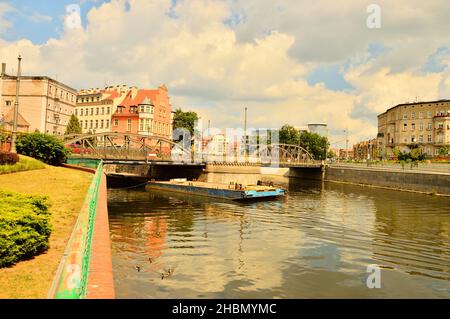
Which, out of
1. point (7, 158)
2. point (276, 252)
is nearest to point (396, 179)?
point (276, 252)

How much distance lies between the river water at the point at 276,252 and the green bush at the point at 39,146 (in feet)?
29.3

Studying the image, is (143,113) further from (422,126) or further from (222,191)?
(422,126)

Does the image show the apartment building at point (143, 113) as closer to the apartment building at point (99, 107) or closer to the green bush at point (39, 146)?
the apartment building at point (99, 107)

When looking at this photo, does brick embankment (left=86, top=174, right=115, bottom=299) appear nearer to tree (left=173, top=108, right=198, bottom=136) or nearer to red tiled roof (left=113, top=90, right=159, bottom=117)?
red tiled roof (left=113, top=90, right=159, bottom=117)

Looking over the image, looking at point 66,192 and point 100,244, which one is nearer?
point 100,244

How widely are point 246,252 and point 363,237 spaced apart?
874 cm

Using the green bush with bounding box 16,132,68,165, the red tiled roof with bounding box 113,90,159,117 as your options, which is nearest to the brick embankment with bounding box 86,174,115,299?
the green bush with bounding box 16,132,68,165

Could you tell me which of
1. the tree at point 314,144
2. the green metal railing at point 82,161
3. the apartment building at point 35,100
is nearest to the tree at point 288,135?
the tree at point 314,144

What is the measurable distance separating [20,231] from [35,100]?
71.9 metres

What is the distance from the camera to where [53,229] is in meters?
12.7

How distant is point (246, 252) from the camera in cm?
1814
